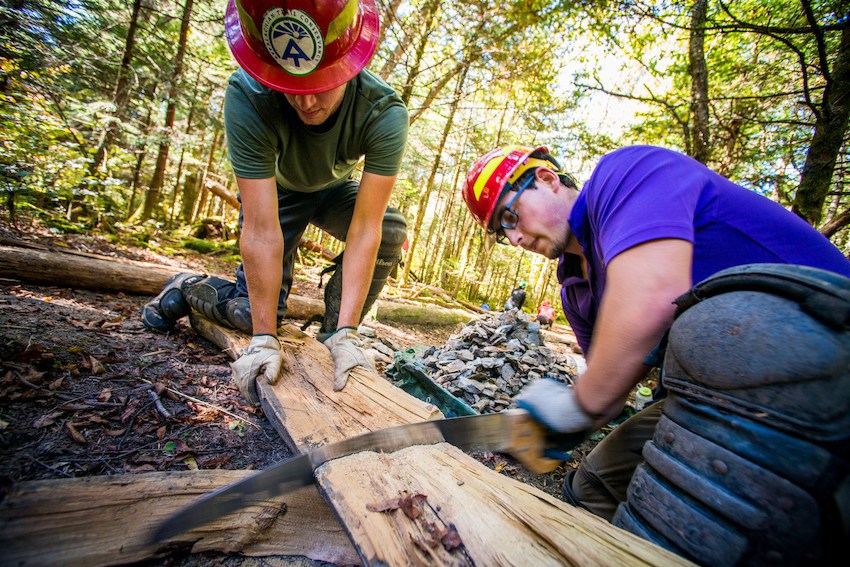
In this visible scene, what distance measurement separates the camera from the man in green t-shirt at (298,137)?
165 centimetres

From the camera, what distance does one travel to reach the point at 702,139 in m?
5.38

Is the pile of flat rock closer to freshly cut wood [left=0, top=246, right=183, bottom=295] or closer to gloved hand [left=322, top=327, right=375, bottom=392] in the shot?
gloved hand [left=322, top=327, right=375, bottom=392]

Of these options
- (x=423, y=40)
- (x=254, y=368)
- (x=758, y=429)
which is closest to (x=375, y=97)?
(x=254, y=368)

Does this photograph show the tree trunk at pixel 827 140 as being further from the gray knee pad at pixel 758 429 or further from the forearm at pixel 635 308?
the gray knee pad at pixel 758 429

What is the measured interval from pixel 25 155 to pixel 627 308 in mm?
8155

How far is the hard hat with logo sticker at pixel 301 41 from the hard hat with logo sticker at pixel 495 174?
857mm

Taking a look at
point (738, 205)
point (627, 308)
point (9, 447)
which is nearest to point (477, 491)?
point (627, 308)

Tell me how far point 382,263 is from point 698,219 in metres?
2.01

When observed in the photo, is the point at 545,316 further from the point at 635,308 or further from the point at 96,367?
the point at 96,367

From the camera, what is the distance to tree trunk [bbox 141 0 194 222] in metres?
8.03

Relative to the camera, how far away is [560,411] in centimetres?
140

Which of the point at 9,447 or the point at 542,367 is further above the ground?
the point at 542,367

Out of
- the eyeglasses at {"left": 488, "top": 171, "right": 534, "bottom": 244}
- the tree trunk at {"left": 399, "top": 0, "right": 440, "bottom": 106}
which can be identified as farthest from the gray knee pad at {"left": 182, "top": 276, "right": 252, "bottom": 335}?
the tree trunk at {"left": 399, "top": 0, "right": 440, "bottom": 106}

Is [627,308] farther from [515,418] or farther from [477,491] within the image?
[477,491]
